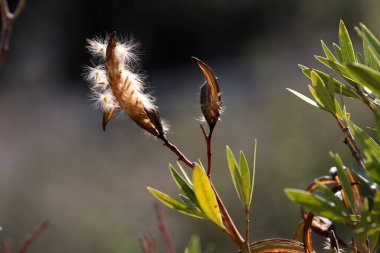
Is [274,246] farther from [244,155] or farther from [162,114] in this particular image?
[162,114]

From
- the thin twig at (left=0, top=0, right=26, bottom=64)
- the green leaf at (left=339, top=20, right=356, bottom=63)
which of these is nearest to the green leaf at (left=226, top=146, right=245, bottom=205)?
the green leaf at (left=339, top=20, right=356, bottom=63)

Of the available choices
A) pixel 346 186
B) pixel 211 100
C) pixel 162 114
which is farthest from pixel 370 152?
pixel 162 114

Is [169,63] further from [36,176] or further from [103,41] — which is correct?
[103,41]

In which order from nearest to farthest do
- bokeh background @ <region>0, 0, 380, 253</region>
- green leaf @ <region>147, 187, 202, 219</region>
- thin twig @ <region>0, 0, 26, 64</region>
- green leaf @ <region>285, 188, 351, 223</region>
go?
green leaf @ <region>285, 188, 351, 223</region> < green leaf @ <region>147, 187, 202, 219</region> < thin twig @ <region>0, 0, 26, 64</region> < bokeh background @ <region>0, 0, 380, 253</region>

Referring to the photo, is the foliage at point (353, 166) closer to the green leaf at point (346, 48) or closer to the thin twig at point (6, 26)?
the green leaf at point (346, 48)

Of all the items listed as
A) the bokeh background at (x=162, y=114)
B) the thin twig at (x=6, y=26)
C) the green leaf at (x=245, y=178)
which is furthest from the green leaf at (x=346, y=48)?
the bokeh background at (x=162, y=114)

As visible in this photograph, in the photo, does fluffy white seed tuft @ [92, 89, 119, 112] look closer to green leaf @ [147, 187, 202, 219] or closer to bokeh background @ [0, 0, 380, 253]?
green leaf @ [147, 187, 202, 219]
